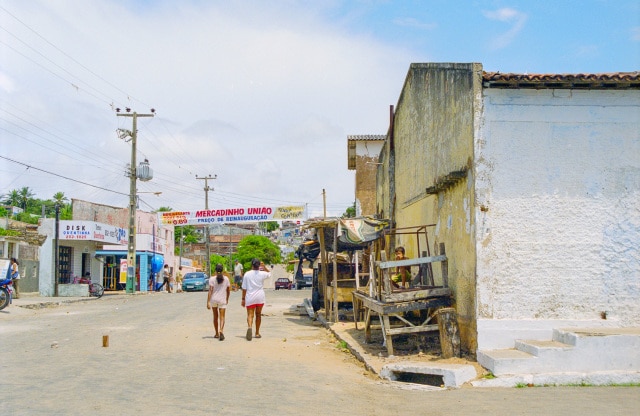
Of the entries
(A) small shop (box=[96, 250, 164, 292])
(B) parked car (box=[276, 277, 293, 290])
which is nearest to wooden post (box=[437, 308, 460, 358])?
(A) small shop (box=[96, 250, 164, 292])

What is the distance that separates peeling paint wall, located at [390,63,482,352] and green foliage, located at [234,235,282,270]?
182 feet

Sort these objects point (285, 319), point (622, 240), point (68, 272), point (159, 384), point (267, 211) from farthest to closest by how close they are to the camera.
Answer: point (267, 211) < point (68, 272) < point (285, 319) < point (622, 240) < point (159, 384)

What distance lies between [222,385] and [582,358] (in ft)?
15.9

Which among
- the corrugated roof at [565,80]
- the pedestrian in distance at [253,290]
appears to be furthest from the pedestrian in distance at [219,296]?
the corrugated roof at [565,80]

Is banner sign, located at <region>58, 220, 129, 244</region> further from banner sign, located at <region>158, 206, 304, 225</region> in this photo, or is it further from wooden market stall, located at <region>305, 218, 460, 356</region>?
wooden market stall, located at <region>305, 218, 460, 356</region>

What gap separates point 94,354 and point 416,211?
7.93m

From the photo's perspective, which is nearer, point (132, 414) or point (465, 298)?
point (132, 414)

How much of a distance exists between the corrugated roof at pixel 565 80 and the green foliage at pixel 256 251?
205ft

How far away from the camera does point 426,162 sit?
1401cm

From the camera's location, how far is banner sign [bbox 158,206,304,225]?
128 ft

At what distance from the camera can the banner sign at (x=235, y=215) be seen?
39125 mm

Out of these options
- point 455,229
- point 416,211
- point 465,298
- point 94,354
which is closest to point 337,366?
point 465,298

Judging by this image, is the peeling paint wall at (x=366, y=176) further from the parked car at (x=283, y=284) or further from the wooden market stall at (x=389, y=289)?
the parked car at (x=283, y=284)

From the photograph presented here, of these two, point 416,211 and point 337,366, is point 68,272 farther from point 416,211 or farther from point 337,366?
point 337,366
